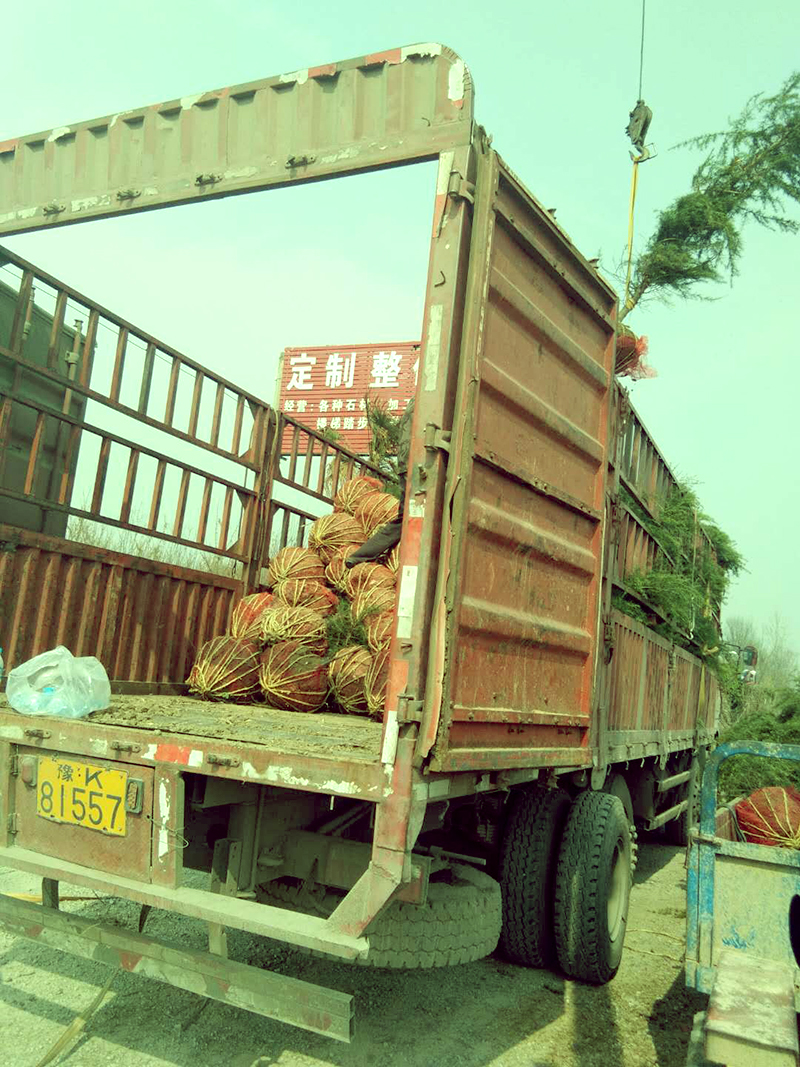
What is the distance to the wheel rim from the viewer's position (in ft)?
15.2

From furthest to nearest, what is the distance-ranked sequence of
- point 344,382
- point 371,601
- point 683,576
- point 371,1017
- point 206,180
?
1. point 344,382
2. point 683,576
3. point 371,601
4. point 206,180
5. point 371,1017

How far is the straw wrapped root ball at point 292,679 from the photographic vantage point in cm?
484

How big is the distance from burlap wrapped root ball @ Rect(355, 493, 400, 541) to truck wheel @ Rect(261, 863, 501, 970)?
299 centimetres

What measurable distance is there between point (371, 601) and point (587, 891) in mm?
2076

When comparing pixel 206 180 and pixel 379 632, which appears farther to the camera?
A: pixel 379 632

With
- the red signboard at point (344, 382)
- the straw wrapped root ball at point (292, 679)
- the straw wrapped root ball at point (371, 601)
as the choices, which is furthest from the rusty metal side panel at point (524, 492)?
the red signboard at point (344, 382)

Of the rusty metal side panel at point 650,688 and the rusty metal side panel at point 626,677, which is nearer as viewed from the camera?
the rusty metal side panel at point 626,677

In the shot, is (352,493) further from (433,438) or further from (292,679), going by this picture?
(433,438)

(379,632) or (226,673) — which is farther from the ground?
(379,632)

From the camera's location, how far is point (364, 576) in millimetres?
5605

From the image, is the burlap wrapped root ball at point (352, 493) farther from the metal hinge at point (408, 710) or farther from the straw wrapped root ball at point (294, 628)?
the metal hinge at point (408, 710)

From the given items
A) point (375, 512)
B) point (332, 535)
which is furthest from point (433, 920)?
point (375, 512)

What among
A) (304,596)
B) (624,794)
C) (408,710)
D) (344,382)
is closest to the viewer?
(408,710)

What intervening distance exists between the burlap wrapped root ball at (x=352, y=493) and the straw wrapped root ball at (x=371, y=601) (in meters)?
1.34
